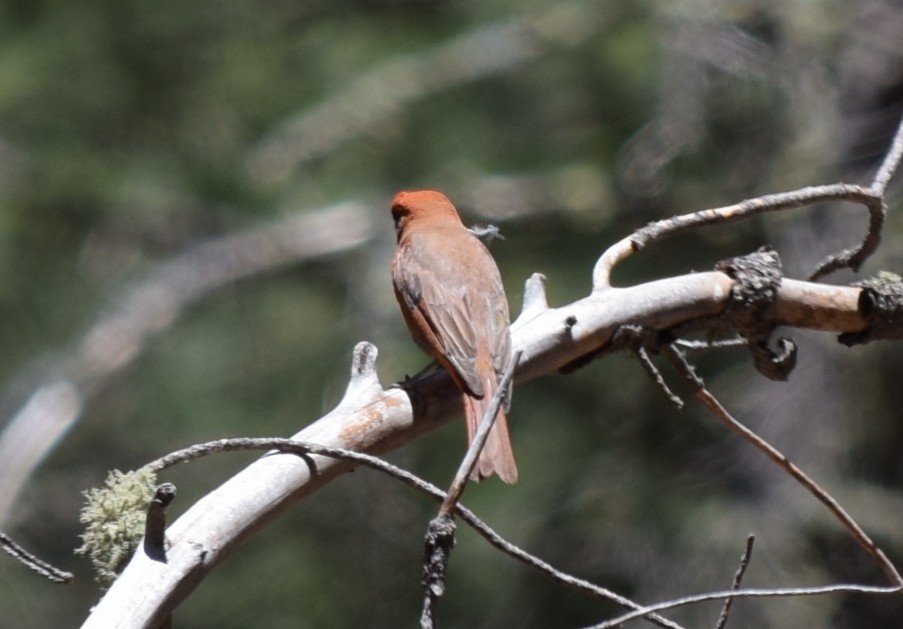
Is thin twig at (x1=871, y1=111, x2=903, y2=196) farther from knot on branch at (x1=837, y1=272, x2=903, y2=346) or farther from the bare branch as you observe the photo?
the bare branch

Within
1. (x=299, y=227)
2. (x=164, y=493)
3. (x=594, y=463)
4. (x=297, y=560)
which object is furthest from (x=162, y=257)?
(x=164, y=493)

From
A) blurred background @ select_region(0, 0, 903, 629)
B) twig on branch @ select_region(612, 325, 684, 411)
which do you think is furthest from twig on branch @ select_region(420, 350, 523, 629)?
blurred background @ select_region(0, 0, 903, 629)

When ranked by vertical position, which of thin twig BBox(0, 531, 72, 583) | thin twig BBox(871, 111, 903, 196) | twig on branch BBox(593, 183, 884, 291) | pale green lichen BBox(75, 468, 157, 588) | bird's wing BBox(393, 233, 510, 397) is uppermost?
bird's wing BBox(393, 233, 510, 397)

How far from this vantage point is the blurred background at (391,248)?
541cm

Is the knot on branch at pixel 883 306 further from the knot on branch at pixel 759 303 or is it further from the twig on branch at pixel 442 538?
the twig on branch at pixel 442 538

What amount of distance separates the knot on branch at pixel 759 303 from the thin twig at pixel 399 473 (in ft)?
2.44

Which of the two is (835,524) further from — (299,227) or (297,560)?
(299,227)

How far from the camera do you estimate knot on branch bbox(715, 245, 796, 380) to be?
238cm

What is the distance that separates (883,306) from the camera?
2.46 meters

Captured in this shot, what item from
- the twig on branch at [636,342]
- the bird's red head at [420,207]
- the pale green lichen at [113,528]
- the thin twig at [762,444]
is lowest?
the pale green lichen at [113,528]

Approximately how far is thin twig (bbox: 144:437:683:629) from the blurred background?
3517 millimetres

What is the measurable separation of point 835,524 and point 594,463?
39.6 inches

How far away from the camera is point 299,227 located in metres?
7.23

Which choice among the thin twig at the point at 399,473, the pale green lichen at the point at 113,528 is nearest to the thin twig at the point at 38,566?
the pale green lichen at the point at 113,528
